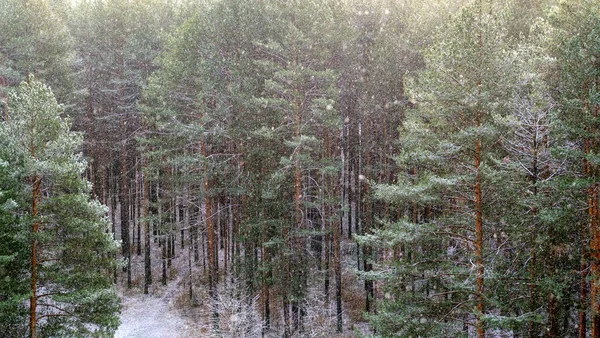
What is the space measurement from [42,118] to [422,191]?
11520 mm

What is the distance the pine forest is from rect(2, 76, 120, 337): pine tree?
0.22 ft

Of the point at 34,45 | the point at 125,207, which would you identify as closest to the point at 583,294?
the point at 125,207

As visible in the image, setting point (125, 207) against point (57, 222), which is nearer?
point (57, 222)

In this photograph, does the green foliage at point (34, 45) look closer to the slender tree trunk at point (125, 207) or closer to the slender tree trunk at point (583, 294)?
the slender tree trunk at point (125, 207)

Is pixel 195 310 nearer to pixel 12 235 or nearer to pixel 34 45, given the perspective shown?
pixel 12 235

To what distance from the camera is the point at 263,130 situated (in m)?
19.9

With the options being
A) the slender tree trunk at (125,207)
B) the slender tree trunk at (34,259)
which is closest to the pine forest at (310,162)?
the slender tree trunk at (34,259)

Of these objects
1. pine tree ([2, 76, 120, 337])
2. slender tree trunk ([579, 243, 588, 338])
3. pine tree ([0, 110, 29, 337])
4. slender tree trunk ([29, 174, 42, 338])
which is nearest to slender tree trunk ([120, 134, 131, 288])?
pine tree ([2, 76, 120, 337])

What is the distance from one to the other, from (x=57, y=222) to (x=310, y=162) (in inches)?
393

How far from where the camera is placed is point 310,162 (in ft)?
66.7

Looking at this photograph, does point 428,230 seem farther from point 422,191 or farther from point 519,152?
point 519,152

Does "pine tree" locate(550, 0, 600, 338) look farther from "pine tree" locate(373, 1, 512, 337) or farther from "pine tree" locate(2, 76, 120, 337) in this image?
"pine tree" locate(2, 76, 120, 337)

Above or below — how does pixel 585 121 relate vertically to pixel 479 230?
above

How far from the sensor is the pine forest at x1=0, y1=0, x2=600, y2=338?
41.2 ft
